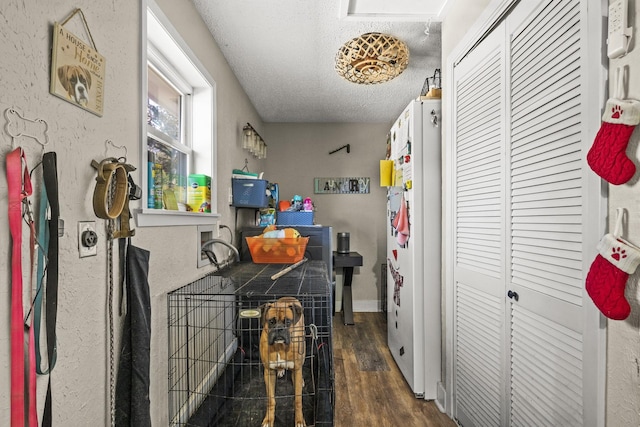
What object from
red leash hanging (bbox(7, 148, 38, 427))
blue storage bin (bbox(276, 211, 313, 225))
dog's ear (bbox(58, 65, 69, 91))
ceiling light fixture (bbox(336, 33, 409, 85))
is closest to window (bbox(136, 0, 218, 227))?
dog's ear (bbox(58, 65, 69, 91))

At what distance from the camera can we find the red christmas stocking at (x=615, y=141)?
0.85 m

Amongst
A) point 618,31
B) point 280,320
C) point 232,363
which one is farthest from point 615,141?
point 232,363

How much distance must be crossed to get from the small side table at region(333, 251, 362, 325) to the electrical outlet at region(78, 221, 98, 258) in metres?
2.97

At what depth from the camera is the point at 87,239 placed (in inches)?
40.6

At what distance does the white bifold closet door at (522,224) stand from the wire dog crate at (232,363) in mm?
763

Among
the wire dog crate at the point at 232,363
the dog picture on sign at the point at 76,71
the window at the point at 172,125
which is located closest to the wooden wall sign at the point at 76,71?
the dog picture on sign at the point at 76,71

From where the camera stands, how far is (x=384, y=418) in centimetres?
204

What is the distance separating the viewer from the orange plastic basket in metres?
2.43

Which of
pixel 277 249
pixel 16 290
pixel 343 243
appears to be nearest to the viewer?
pixel 16 290

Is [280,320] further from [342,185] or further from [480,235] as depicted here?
[342,185]

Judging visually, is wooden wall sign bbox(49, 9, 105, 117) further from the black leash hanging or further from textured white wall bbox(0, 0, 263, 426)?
the black leash hanging

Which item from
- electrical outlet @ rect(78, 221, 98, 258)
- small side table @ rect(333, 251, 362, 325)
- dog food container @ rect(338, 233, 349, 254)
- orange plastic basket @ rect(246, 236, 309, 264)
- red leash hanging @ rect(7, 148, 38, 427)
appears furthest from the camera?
dog food container @ rect(338, 233, 349, 254)

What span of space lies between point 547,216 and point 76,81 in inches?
62.1

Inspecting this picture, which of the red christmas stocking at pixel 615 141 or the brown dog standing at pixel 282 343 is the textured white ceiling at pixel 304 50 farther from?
the brown dog standing at pixel 282 343
